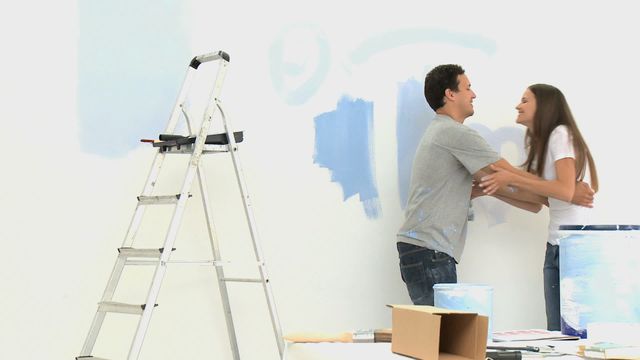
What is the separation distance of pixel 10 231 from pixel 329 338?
140 centimetres

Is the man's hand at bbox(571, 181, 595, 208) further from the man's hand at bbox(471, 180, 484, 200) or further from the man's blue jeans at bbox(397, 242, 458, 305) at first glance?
the man's blue jeans at bbox(397, 242, 458, 305)

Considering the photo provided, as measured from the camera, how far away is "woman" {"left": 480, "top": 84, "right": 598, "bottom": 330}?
287cm

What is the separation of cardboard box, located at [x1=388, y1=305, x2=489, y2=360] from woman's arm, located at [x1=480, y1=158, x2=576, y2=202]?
57.3 inches

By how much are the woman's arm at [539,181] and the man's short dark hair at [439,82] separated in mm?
362

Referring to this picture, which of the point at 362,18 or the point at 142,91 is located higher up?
the point at 362,18

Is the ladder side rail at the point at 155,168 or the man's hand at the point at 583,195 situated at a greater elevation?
the man's hand at the point at 583,195

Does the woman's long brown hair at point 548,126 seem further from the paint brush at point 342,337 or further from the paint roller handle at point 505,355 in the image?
the paint roller handle at point 505,355

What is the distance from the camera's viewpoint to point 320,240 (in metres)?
2.97

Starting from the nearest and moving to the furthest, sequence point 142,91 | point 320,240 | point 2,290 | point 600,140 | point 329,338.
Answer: point 329,338, point 2,290, point 142,91, point 320,240, point 600,140

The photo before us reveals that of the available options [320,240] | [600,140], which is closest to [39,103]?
[320,240]

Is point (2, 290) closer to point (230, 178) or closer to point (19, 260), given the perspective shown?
point (19, 260)

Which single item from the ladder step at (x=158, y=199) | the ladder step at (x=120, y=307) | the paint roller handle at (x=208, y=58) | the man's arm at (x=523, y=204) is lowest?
the ladder step at (x=120, y=307)

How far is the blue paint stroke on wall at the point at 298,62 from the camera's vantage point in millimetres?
2928

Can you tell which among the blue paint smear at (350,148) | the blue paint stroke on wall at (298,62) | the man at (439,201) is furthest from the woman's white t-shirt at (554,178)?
the blue paint stroke on wall at (298,62)
